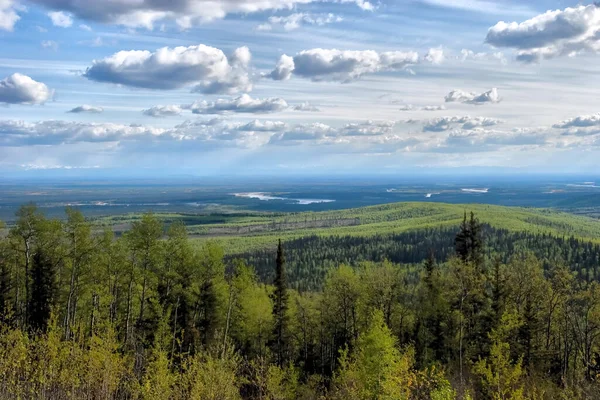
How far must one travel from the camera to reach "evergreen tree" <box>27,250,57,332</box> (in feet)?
157

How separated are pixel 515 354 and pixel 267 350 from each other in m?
29.6

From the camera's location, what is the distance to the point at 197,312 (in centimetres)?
5594

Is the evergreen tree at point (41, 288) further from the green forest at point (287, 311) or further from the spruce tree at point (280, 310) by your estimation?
the spruce tree at point (280, 310)

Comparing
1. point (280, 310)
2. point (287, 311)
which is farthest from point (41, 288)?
point (287, 311)

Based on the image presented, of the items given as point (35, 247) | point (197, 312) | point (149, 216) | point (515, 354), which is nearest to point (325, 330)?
point (197, 312)

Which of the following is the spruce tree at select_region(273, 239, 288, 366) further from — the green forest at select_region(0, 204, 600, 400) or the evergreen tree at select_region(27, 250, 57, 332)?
the evergreen tree at select_region(27, 250, 57, 332)

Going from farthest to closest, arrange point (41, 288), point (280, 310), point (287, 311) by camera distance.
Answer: point (287, 311)
point (280, 310)
point (41, 288)

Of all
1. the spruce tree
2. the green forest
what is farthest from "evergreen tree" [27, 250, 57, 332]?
the spruce tree

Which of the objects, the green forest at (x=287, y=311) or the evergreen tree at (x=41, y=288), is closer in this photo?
the green forest at (x=287, y=311)

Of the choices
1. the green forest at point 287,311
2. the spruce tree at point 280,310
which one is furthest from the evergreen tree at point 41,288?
the spruce tree at point 280,310

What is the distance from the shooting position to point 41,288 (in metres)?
48.0

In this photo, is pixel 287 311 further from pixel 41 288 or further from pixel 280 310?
pixel 41 288

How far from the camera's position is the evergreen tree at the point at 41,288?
47.8 meters

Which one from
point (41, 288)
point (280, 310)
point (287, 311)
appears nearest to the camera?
point (41, 288)
